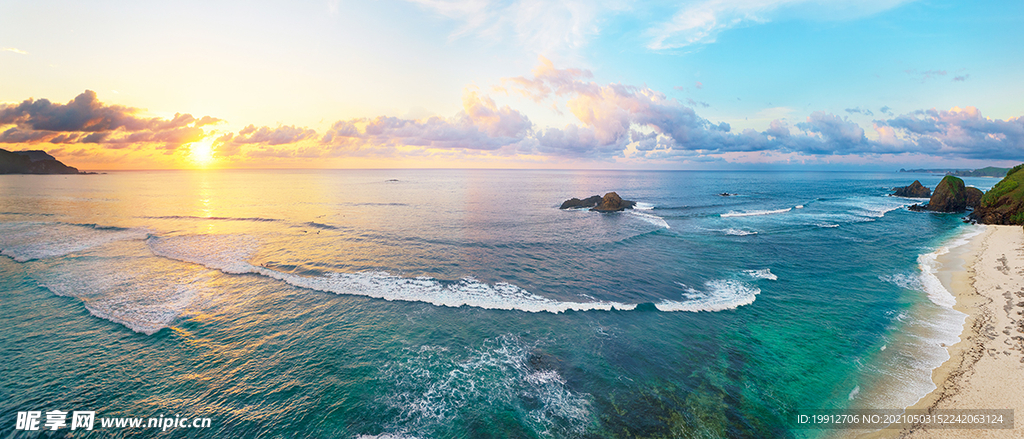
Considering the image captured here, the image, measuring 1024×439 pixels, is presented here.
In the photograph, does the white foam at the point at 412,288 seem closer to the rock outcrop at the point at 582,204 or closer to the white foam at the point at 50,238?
the white foam at the point at 50,238

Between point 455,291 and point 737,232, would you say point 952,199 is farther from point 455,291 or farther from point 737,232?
point 455,291

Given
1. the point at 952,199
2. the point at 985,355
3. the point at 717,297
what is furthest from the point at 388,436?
the point at 952,199

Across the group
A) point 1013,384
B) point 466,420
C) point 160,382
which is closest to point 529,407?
point 466,420

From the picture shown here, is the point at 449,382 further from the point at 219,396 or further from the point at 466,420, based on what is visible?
the point at 219,396

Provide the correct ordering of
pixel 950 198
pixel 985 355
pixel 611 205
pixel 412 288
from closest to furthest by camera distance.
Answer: pixel 985 355 < pixel 412 288 < pixel 950 198 < pixel 611 205

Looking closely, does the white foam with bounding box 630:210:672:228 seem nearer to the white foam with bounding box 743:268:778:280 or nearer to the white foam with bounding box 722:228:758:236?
the white foam with bounding box 722:228:758:236
